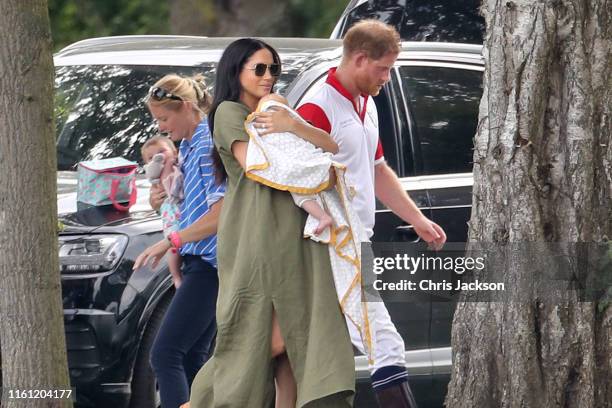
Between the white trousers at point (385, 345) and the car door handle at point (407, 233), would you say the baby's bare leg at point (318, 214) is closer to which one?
the white trousers at point (385, 345)

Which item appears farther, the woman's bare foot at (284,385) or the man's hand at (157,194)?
the man's hand at (157,194)

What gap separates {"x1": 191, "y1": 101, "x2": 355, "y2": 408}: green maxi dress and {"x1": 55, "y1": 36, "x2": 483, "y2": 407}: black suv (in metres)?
1.15

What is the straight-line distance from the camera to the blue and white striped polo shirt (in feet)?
18.6

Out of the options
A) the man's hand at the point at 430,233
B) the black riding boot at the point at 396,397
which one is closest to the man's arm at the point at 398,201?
the man's hand at the point at 430,233

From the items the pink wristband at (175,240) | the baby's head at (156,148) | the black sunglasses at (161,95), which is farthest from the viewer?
the baby's head at (156,148)

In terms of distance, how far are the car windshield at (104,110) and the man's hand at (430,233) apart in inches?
56.3

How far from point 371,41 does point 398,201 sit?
0.73 meters

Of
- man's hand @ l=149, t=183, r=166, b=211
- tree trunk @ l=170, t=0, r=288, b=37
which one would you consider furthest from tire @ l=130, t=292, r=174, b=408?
tree trunk @ l=170, t=0, r=288, b=37

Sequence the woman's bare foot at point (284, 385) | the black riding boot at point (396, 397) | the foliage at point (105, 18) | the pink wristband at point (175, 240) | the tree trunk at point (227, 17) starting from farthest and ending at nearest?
the foliage at point (105, 18) < the tree trunk at point (227, 17) < the black riding boot at point (396, 397) < the pink wristband at point (175, 240) < the woman's bare foot at point (284, 385)

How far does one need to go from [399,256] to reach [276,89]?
108 centimetres

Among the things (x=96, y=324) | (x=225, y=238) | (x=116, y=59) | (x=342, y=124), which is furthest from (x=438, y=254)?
(x=116, y=59)

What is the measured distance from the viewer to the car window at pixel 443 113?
22.3ft

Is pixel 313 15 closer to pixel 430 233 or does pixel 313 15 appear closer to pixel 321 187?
pixel 430 233

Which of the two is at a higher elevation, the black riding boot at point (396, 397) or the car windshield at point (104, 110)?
the car windshield at point (104, 110)
